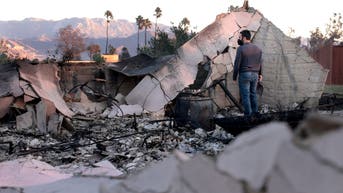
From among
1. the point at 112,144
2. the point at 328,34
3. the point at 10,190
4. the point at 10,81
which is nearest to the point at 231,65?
the point at 10,81

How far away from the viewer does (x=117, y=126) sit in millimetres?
9539

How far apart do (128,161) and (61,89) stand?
Answer: 5.74m

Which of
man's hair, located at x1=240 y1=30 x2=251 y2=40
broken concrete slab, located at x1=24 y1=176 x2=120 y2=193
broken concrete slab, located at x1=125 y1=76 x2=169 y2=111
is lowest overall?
broken concrete slab, located at x1=125 y1=76 x2=169 y2=111

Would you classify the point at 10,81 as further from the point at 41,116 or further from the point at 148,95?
the point at 148,95

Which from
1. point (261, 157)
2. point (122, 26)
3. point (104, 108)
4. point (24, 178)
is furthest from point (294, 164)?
point (122, 26)

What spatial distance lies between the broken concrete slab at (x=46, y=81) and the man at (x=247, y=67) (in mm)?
3599

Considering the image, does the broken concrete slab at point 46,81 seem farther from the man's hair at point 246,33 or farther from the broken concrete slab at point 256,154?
the broken concrete slab at point 256,154

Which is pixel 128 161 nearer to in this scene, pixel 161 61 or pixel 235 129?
pixel 235 129

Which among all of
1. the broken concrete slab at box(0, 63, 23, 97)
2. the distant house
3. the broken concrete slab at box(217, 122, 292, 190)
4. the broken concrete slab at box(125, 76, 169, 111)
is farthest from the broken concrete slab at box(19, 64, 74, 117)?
the distant house

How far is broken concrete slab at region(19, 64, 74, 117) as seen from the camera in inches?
386

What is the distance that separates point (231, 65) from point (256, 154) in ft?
36.5

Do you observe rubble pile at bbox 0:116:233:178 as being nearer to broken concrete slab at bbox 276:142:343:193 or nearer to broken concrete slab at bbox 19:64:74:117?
broken concrete slab at bbox 19:64:74:117

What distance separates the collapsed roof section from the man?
10.4ft

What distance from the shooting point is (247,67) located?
8352mm
